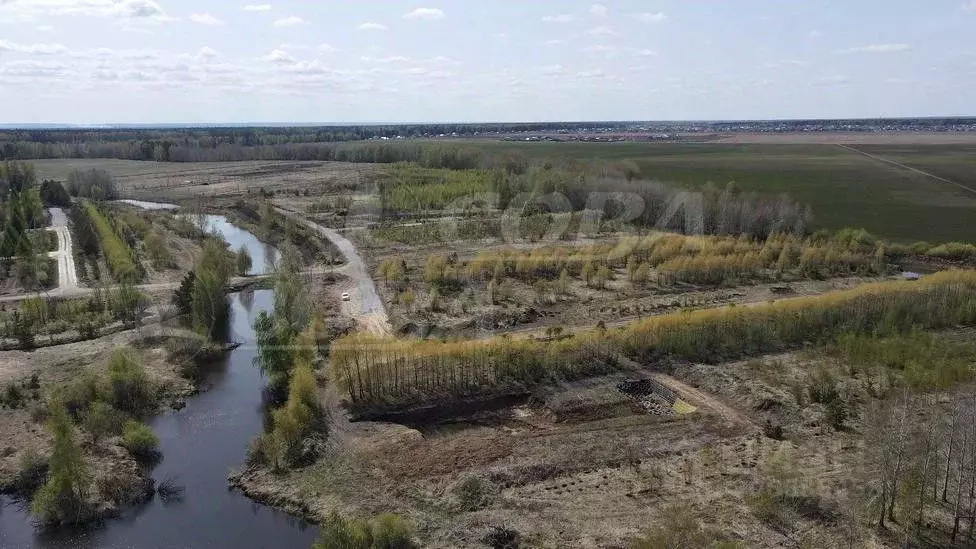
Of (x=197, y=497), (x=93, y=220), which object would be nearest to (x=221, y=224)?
(x=93, y=220)

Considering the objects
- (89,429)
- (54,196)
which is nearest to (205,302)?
(89,429)

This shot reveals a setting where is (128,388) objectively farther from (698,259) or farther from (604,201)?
(604,201)

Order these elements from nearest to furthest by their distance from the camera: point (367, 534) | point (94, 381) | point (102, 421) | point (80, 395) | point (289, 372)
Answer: point (367, 534) < point (102, 421) < point (80, 395) < point (94, 381) < point (289, 372)

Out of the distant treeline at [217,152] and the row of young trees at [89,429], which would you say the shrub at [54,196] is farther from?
the distant treeline at [217,152]

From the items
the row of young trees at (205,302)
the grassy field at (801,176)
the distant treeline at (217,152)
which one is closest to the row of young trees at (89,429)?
the row of young trees at (205,302)

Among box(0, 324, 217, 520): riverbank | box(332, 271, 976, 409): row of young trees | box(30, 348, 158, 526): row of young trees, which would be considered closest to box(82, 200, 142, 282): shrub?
box(0, 324, 217, 520): riverbank

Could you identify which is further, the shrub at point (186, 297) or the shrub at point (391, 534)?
the shrub at point (186, 297)
